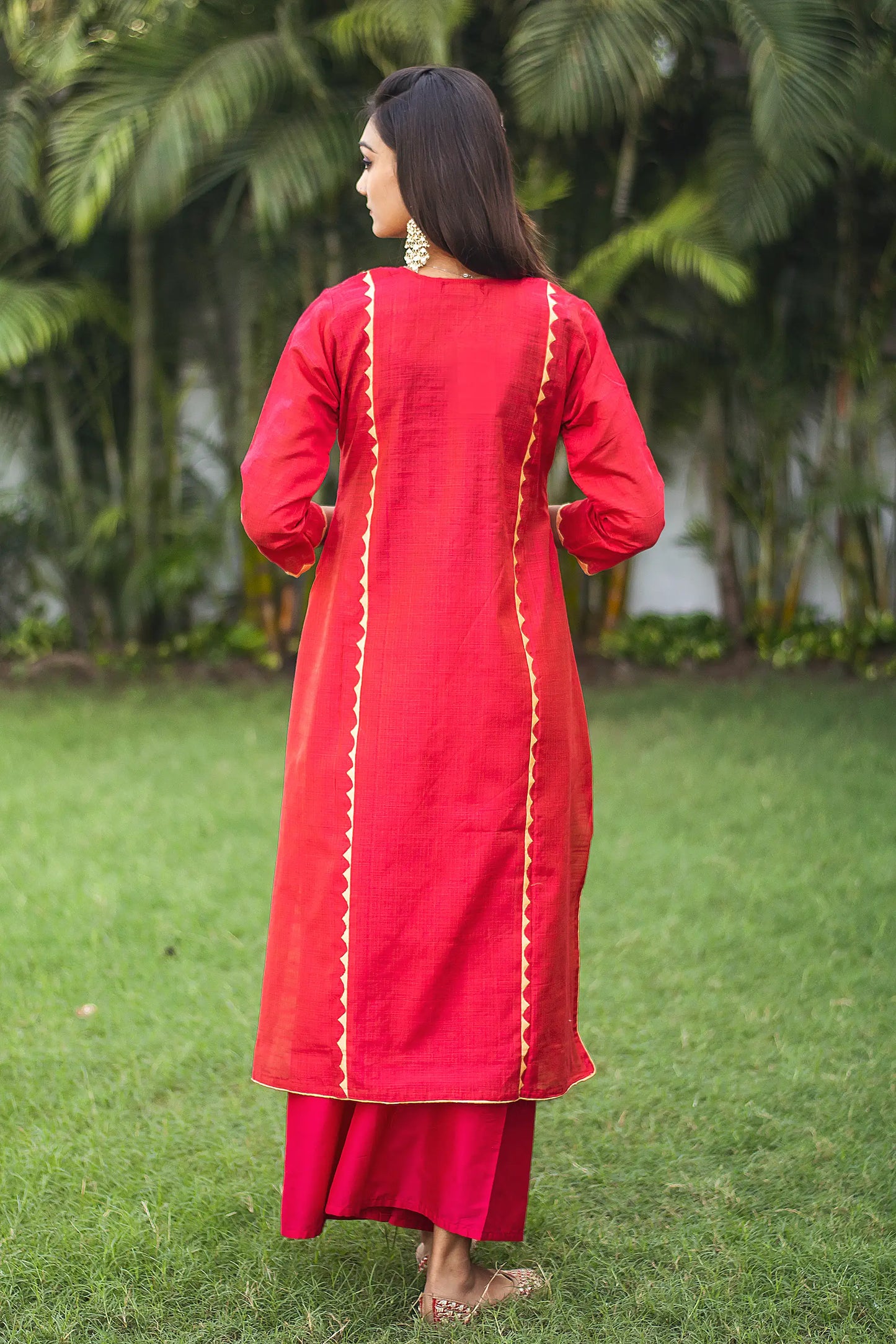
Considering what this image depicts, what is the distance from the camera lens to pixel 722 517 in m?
7.64

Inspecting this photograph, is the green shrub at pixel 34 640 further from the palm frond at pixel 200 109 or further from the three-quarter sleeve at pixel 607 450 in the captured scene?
the three-quarter sleeve at pixel 607 450

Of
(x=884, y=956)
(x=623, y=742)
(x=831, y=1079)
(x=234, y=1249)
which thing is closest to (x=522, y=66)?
(x=623, y=742)

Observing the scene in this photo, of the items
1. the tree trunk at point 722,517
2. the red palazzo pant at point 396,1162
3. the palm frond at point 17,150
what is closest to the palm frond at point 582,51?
the tree trunk at point 722,517

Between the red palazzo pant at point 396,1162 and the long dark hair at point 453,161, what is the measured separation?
1.21 m

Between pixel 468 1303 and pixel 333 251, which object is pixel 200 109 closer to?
pixel 333 251

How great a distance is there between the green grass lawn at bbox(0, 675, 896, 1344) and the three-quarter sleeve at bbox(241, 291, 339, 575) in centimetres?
117

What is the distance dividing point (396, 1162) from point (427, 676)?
72 cm

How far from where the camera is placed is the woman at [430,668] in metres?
1.83

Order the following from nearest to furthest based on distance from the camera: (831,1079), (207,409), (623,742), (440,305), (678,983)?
(440,305), (831,1079), (678,983), (623,742), (207,409)

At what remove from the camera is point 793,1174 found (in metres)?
2.41

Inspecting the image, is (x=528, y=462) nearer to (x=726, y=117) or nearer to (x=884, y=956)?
(x=884, y=956)

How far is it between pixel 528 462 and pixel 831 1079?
1.57m

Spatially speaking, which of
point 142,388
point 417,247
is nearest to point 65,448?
point 142,388

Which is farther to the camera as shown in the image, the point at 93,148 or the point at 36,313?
the point at 36,313
